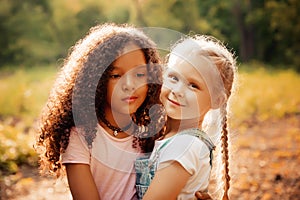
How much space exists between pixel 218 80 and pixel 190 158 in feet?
1.10

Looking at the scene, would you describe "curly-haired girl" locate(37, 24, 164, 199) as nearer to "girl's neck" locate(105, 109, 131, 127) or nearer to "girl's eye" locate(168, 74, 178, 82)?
"girl's neck" locate(105, 109, 131, 127)

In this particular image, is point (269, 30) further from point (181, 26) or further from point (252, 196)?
point (252, 196)

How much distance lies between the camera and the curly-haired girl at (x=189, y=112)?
6.34 ft

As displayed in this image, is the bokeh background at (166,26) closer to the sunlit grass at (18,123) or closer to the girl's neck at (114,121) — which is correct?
the sunlit grass at (18,123)

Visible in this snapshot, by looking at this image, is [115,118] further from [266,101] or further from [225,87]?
[266,101]

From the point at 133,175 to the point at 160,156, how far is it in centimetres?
44

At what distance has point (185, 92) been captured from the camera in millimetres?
2016

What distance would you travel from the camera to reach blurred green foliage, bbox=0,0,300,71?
2222cm

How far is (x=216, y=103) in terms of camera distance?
2.10 m

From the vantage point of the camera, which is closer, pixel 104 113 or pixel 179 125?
pixel 179 125

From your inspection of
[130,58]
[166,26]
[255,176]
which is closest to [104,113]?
[130,58]

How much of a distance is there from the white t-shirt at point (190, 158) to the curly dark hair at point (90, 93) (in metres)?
0.43

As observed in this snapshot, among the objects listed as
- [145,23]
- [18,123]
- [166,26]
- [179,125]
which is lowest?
[18,123]

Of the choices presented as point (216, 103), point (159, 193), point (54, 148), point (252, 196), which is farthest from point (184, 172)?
point (252, 196)
